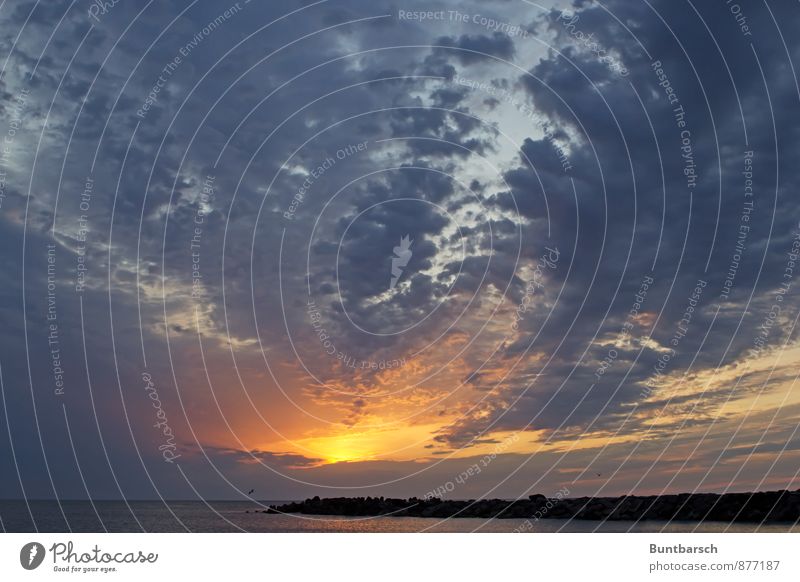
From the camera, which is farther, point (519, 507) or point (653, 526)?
point (519, 507)

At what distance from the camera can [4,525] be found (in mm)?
144375

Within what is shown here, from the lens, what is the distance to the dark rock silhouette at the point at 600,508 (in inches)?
3814
